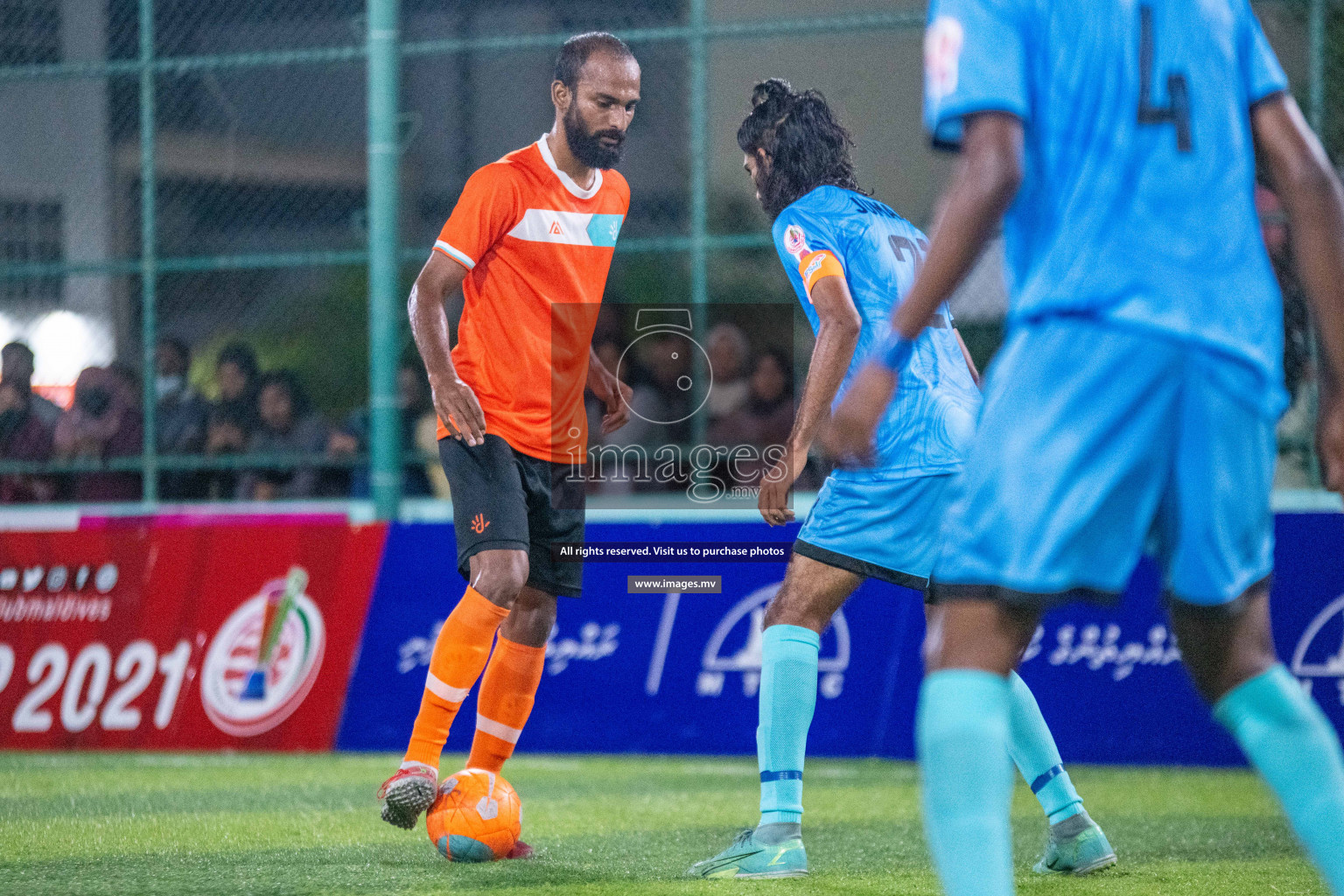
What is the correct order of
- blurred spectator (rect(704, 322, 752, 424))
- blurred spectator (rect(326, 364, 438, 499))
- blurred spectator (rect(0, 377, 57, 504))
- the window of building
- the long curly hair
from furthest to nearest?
the window of building
blurred spectator (rect(0, 377, 57, 504))
blurred spectator (rect(326, 364, 438, 499))
blurred spectator (rect(704, 322, 752, 424))
the long curly hair

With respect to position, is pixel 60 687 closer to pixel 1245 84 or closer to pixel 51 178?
pixel 51 178

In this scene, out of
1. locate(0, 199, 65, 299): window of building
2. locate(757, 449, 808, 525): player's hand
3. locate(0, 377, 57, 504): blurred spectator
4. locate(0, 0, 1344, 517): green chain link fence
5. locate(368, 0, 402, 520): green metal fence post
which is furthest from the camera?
locate(0, 199, 65, 299): window of building

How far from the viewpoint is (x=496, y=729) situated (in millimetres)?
4758

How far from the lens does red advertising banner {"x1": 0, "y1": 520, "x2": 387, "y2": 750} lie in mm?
7676

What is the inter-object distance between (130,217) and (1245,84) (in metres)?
9.54

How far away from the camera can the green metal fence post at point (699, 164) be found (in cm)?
866

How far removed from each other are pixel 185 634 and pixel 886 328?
4.76m

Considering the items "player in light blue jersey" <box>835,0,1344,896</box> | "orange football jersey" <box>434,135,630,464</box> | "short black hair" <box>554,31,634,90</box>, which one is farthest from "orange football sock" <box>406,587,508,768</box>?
"player in light blue jersey" <box>835,0,1344,896</box>

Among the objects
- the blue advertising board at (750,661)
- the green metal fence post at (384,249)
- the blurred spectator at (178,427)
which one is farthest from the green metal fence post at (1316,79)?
the blurred spectator at (178,427)

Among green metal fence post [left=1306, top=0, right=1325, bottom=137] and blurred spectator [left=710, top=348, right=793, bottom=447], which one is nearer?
green metal fence post [left=1306, top=0, right=1325, bottom=137]

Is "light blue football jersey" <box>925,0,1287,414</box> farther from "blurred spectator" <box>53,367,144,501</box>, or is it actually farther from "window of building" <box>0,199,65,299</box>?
"window of building" <box>0,199,65,299</box>

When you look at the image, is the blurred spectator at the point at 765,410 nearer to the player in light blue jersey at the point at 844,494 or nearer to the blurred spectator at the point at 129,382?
the blurred spectator at the point at 129,382

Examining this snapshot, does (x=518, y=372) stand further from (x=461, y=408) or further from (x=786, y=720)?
(x=786, y=720)

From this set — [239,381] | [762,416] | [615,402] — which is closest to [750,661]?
[762,416]
